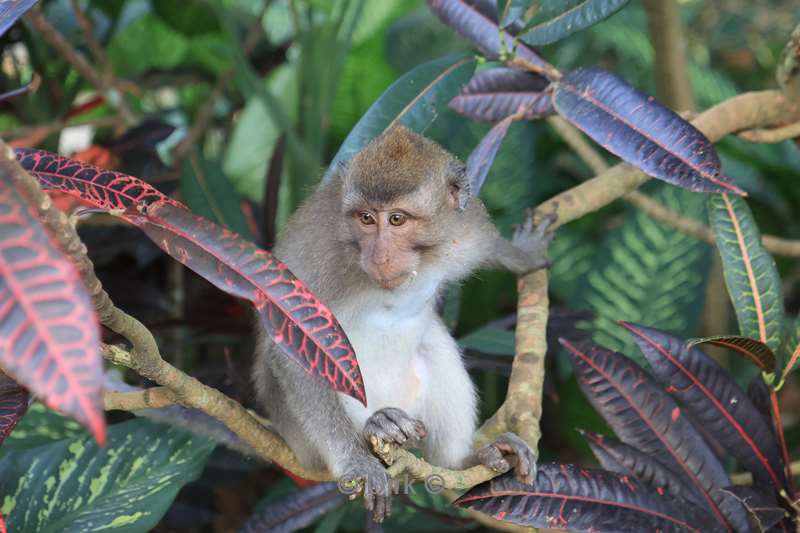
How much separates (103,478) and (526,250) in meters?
1.13

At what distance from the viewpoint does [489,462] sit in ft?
5.70

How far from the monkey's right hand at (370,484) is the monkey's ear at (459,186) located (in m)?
0.63

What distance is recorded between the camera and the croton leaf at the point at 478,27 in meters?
2.02

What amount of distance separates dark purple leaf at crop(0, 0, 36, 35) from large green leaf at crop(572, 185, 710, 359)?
1.95 m

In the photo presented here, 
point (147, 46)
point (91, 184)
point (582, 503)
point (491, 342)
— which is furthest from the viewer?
point (147, 46)

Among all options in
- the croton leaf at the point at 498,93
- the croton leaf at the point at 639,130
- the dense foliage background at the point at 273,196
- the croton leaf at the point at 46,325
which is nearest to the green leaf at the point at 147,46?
the dense foliage background at the point at 273,196

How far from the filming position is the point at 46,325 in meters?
0.81

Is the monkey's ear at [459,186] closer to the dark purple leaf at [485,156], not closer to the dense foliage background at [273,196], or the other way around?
the dark purple leaf at [485,156]

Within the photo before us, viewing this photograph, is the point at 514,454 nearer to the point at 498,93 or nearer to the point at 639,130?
the point at 639,130

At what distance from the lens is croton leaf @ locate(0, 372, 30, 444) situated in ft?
4.82

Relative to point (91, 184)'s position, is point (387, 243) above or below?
below

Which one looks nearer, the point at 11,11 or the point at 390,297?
the point at 11,11

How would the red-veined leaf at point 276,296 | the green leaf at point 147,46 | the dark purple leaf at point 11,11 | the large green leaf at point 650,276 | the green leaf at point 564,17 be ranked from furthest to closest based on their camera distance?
the green leaf at point 147,46 < the large green leaf at point 650,276 < the green leaf at point 564,17 < the dark purple leaf at point 11,11 < the red-veined leaf at point 276,296

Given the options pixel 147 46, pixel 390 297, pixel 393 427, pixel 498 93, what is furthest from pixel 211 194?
pixel 147 46
